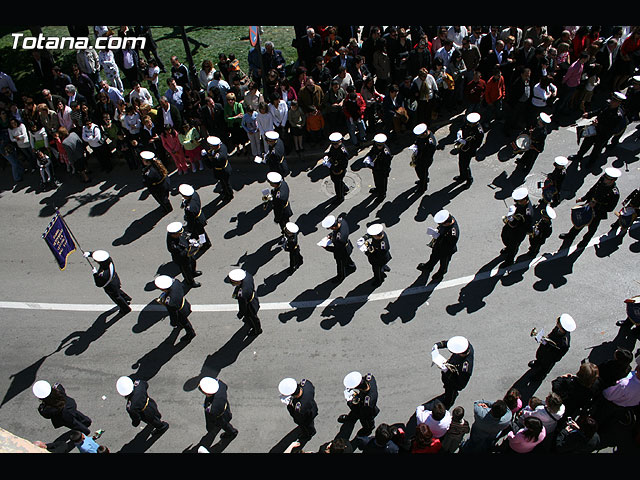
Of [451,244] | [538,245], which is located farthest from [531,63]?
[451,244]

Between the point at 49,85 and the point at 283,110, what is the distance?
7681 mm

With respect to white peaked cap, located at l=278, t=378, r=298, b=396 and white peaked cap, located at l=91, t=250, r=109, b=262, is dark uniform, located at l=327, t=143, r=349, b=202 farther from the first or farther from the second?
white peaked cap, located at l=278, t=378, r=298, b=396

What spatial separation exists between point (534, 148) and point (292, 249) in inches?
235

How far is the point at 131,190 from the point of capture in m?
13.4

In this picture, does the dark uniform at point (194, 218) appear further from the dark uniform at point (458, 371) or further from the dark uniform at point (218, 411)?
the dark uniform at point (458, 371)

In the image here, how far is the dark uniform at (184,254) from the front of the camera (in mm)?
10258

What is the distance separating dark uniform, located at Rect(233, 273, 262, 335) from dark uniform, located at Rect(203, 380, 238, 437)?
1468 mm

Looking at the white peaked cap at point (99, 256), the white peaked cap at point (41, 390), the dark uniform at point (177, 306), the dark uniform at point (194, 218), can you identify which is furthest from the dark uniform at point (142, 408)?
the dark uniform at point (194, 218)

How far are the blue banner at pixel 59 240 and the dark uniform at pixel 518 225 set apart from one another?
8123mm

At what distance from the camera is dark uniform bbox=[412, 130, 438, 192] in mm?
11523

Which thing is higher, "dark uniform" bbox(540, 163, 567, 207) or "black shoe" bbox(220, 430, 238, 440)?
"dark uniform" bbox(540, 163, 567, 207)

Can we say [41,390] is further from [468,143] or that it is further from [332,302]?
[468,143]

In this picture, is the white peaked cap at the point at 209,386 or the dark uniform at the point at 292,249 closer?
the white peaked cap at the point at 209,386

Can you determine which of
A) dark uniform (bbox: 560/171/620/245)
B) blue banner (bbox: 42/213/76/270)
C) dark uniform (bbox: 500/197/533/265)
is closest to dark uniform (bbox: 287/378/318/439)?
dark uniform (bbox: 500/197/533/265)
